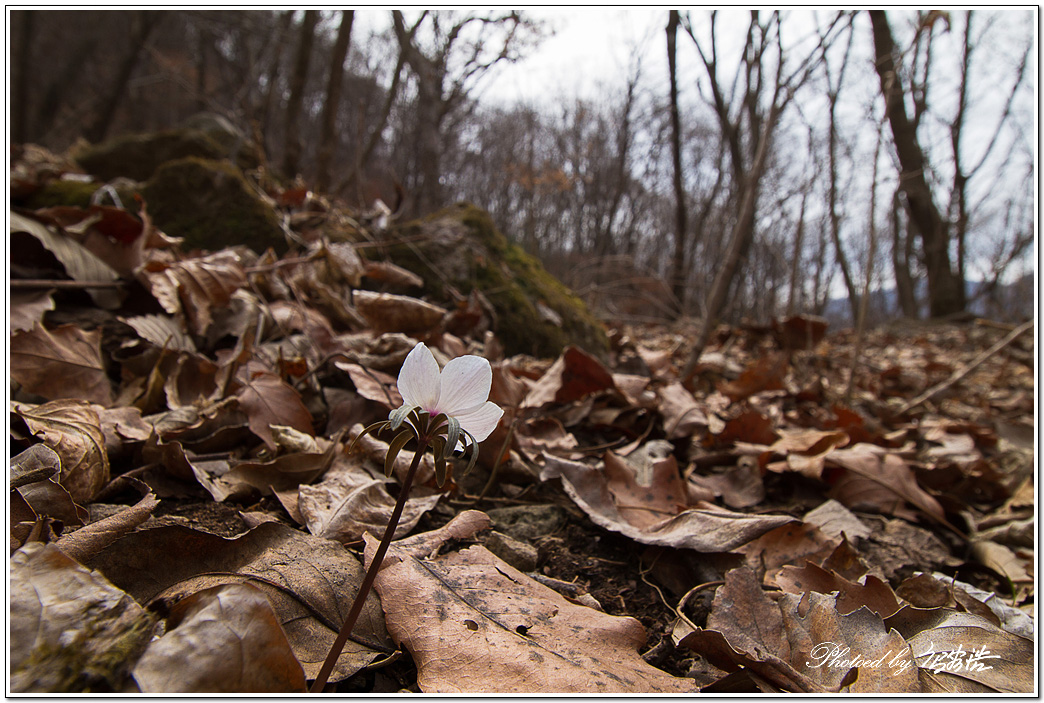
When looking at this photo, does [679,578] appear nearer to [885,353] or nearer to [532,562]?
[532,562]

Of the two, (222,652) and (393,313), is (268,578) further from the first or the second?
(393,313)

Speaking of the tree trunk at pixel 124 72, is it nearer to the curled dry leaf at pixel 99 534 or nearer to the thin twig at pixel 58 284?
the thin twig at pixel 58 284

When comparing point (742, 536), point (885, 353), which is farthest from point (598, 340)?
point (885, 353)

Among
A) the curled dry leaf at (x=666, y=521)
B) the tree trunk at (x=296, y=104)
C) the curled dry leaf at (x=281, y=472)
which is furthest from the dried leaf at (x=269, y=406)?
the tree trunk at (x=296, y=104)

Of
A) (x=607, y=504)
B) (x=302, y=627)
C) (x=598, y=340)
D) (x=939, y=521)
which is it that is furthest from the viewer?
(x=598, y=340)

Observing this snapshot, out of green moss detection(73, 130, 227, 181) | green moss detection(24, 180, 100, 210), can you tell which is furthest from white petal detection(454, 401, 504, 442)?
green moss detection(73, 130, 227, 181)

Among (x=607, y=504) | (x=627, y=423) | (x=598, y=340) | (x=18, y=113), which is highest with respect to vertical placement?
(x=18, y=113)
